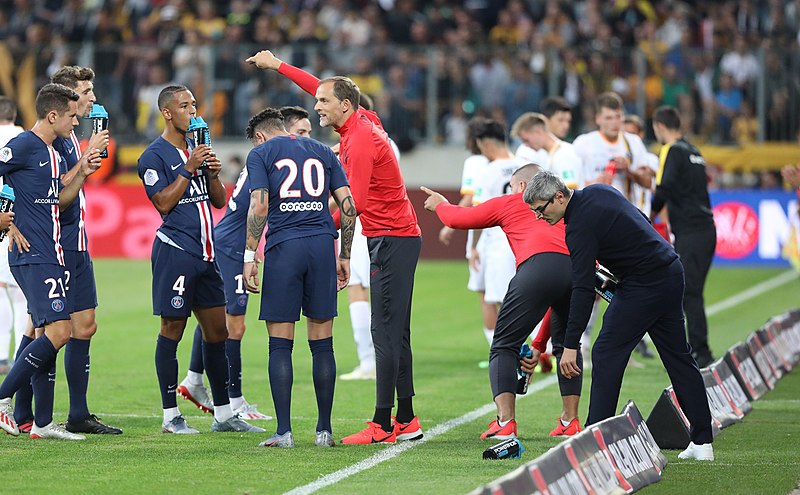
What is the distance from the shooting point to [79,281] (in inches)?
371

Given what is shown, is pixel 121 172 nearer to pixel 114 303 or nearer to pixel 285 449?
pixel 114 303

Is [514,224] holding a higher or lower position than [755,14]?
lower

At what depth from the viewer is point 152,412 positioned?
10.5 meters

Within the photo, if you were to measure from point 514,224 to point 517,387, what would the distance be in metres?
1.11

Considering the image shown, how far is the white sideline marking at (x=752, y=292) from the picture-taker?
18.7m

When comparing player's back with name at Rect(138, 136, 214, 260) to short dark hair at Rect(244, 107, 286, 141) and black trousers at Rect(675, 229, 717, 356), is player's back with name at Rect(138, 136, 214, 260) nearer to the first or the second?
short dark hair at Rect(244, 107, 286, 141)

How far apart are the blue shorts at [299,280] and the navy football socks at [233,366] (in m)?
1.37

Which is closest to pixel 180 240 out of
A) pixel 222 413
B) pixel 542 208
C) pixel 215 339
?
pixel 215 339

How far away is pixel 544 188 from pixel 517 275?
1.23 m

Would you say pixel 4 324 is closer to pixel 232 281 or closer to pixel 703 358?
pixel 232 281

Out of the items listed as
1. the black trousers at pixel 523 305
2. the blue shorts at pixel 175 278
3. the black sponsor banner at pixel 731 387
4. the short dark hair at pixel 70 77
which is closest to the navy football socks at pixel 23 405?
the blue shorts at pixel 175 278

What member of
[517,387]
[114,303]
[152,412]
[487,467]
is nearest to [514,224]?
[517,387]

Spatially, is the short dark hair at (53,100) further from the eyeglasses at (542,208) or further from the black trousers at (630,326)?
the black trousers at (630,326)

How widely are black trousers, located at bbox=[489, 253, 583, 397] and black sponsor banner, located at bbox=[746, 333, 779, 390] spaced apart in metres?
3.29
